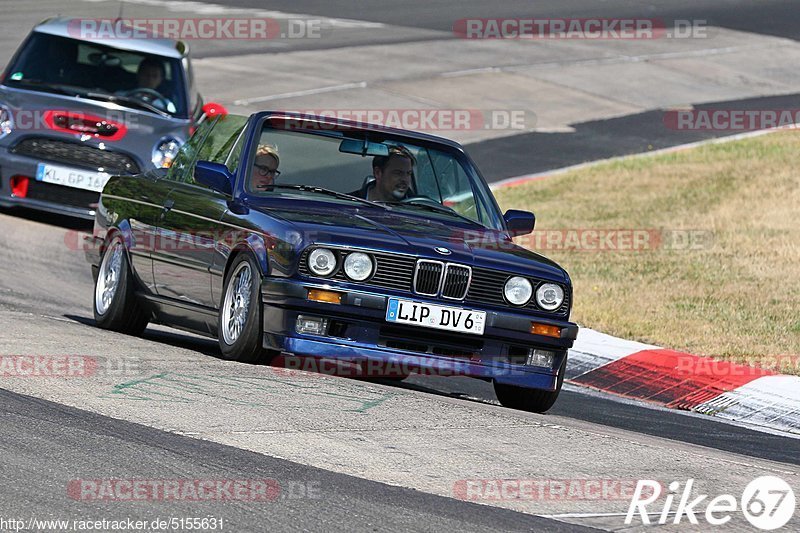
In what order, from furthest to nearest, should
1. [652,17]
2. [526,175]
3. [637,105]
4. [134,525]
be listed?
[652,17] → [637,105] → [526,175] → [134,525]

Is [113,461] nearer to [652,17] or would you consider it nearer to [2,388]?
[2,388]

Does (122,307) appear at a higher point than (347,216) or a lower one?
lower

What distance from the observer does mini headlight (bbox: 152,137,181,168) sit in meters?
14.1

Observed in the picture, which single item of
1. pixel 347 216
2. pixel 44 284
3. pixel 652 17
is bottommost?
pixel 44 284

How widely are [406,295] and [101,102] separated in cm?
749

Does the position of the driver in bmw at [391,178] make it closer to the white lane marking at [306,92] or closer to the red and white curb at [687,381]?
the red and white curb at [687,381]

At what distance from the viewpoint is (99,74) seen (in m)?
15.1

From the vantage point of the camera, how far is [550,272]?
8.14 m

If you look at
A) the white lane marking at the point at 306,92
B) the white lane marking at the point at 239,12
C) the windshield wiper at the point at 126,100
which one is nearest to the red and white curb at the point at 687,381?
the windshield wiper at the point at 126,100

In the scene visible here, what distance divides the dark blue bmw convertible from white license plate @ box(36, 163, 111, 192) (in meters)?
4.19

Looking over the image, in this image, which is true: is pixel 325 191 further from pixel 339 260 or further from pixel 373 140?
pixel 339 260

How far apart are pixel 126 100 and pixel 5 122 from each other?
121 centimetres

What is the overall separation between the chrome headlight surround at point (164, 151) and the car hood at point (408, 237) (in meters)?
5.89

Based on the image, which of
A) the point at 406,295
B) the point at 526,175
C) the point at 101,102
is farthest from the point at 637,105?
the point at 406,295
